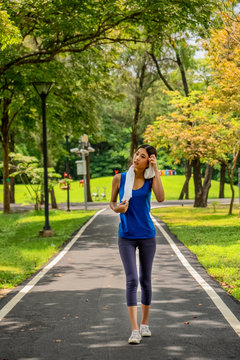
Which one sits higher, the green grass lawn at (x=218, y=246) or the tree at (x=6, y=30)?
the tree at (x=6, y=30)

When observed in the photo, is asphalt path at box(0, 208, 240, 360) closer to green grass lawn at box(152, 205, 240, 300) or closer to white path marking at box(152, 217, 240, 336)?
white path marking at box(152, 217, 240, 336)

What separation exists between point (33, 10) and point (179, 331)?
10188mm

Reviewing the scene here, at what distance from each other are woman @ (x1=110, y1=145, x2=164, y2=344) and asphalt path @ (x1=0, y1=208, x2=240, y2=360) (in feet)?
1.20

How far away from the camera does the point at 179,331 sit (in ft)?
18.3

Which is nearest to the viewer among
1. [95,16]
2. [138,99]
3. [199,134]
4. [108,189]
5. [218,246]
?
[218,246]

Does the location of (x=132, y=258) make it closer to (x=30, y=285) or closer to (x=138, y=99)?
(x=30, y=285)

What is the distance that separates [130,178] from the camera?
525 cm

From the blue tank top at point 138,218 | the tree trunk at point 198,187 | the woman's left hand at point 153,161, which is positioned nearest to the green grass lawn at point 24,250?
the blue tank top at point 138,218

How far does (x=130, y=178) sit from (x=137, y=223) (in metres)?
0.45

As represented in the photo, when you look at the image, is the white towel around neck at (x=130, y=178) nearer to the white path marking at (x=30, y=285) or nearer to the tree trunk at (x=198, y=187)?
the white path marking at (x=30, y=285)

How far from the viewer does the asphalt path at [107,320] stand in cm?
493

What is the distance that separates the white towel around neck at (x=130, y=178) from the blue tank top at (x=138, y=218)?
0.06 metres

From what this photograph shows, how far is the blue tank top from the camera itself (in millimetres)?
5172

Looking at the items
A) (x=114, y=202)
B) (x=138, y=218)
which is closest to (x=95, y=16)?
(x=114, y=202)
